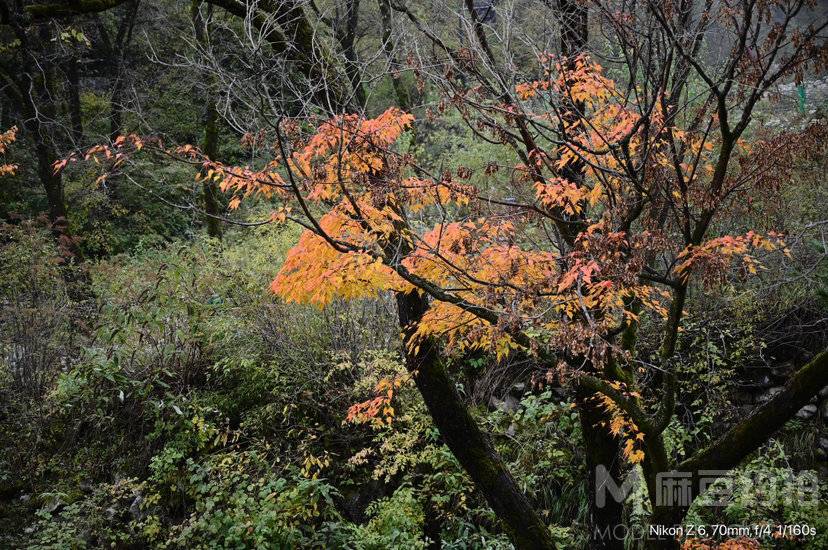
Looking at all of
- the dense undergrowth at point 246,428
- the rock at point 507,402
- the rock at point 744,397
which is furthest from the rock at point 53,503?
the rock at point 744,397

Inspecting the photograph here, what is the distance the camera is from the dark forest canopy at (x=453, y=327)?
4168 millimetres

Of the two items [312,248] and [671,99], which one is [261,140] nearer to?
[312,248]

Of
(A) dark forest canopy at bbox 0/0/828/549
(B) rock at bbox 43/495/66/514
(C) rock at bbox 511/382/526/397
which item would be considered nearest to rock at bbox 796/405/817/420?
(A) dark forest canopy at bbox 0/0/828/549

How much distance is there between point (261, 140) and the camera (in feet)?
13.8

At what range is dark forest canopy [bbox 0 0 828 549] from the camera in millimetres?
4168

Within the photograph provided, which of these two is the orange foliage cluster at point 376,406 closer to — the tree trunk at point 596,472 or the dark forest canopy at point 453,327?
the dark forest canopy at point 453,327

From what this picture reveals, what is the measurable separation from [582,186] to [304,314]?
420 cm

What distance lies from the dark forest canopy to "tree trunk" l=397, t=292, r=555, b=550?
0.03m

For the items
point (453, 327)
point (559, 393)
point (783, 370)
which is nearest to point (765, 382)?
point (783, 370)

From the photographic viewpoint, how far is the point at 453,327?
4852mm

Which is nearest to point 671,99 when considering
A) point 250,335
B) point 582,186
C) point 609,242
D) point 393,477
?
point 582,186

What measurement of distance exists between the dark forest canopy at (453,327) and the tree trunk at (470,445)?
0.09 feet

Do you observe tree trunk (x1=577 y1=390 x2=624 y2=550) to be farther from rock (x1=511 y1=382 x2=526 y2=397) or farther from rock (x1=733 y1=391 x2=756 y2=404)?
rock (x1=733 y1=391 x2=756 y2=404)

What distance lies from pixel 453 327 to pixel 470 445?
1.34 m
